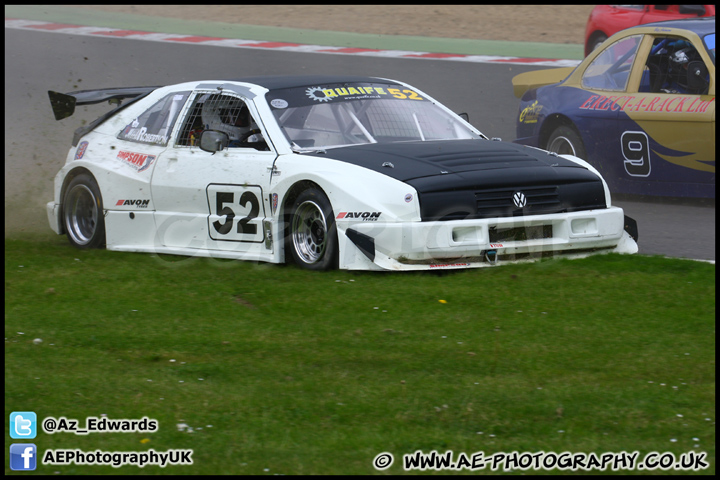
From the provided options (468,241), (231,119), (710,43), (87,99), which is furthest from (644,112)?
(87,99)

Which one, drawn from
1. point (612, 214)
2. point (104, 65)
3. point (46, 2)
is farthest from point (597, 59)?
point (46, 2)

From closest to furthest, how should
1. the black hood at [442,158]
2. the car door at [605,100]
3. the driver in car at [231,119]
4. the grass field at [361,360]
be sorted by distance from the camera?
the grass field at [361,360]
the black hood at [442,158]
the driver in car at [231,119]
the car door at [605,100]

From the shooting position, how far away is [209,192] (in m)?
7.56

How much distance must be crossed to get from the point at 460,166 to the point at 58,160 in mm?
7624

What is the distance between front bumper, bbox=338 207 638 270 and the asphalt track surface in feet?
7.66

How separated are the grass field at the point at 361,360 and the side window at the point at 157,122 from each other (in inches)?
56.4

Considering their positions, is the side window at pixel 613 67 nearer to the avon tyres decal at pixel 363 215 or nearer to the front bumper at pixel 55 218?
the avon tyres decal at pixel 363 215

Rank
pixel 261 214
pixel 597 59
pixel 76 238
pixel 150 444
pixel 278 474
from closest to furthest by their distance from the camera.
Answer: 1. pixel 278 474
2. pixel 150 444
3. pixel 261 214
4. pixel 76 238
5. pixel 597 59

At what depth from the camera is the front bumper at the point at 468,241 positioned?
642 centimetres

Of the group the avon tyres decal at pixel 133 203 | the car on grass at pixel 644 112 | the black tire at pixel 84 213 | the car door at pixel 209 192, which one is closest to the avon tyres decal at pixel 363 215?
the car door at pixel 209 192

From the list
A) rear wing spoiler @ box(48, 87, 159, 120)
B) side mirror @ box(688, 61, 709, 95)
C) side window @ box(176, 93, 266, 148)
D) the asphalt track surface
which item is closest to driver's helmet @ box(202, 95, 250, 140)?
side window @ box(176, 93, 266, 148)

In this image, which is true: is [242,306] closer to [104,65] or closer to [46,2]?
[104,65]

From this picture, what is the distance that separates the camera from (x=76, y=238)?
8656 millimetres

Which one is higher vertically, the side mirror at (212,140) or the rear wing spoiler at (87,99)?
the rear wing spoiler at (87,99)
